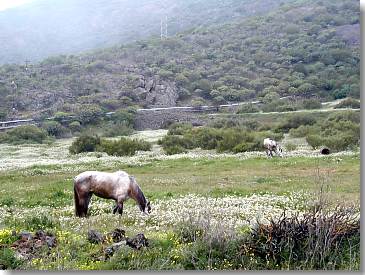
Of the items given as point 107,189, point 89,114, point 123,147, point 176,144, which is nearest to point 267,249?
point 107,189

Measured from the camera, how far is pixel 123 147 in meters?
41.2

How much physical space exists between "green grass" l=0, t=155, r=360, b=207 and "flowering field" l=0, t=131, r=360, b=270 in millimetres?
44

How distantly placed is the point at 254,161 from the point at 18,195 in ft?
50.0

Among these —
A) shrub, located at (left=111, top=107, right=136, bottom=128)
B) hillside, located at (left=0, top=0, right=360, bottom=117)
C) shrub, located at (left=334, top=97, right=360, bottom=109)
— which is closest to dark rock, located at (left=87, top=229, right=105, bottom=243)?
shrub, located at (left=111, top=107, right=136, bottom=128)

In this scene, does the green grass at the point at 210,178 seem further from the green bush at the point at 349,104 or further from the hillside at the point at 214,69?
the hillside at the point at 214,69

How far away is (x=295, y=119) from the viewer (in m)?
51.1

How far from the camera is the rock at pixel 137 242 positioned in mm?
9656

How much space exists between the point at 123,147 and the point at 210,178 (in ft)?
59.1

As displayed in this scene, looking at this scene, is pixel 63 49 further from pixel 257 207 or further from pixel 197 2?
pixel 257 207

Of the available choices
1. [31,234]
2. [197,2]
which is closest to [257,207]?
[31,234]

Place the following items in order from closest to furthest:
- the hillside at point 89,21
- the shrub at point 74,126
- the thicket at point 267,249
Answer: the thicket at point 267,249 → the shrub at point 74,126 → the hillside at point 89,21

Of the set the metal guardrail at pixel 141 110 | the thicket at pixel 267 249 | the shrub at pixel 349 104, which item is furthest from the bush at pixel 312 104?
the thicket at pixel 267 249

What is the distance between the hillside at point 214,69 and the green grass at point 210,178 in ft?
133

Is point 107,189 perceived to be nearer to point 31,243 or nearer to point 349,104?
point 31,243
